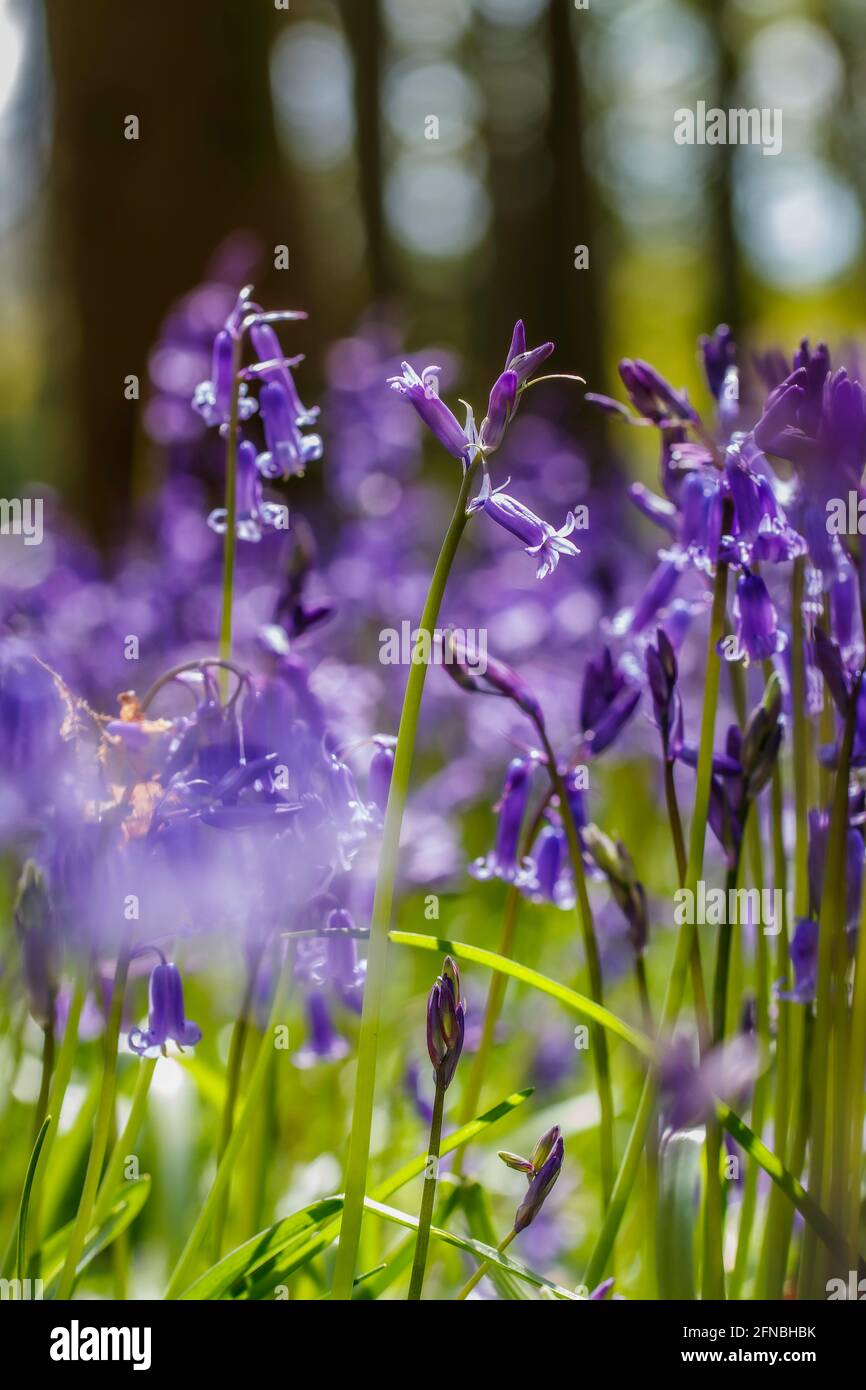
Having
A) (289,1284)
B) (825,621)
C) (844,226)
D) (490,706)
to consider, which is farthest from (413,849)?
(844,226)

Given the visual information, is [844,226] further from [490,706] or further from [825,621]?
[825,621]

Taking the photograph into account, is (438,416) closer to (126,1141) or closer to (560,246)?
(126,1141)

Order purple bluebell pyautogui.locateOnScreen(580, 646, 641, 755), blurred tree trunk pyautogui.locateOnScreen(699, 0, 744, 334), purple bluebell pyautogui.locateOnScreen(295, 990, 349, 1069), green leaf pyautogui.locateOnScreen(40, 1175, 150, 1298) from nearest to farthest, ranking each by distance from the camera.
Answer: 1. green leaf pyautogui.locateOnScreen(40, 1175, 150, 1298)
2. purple bluebell pyautogui.locateOnScreen(580, 646, 641, 755)
3. purple bluebell pyautogui.locateOnScreen(295, 990, 349, 1069)
4. blurred tree trunk pyautogui.locateOnScreen(699, 0, 744, 334)

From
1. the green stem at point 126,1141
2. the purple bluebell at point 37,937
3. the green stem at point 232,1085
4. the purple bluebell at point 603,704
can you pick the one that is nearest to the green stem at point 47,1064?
the purple bluebell at point 37,937

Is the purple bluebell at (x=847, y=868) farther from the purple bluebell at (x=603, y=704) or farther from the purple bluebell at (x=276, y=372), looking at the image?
the purple bluebell at (x=276, y=372)

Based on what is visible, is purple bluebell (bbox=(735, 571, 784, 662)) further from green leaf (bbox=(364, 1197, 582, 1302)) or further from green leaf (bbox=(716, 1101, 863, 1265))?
green leaf (bbox=(364, 1197, 582, 1302))

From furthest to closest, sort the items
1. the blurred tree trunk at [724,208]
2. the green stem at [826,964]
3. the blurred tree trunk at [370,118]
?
the blurred tree trunk at [724,208], the blurred tree trunk at [370,118], the green stem at [826,964]

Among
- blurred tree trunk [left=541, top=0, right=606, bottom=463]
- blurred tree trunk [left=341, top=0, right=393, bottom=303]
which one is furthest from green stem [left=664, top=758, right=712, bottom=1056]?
blurred tree trunk [left=341, top=0, right=393, bottom=303]
